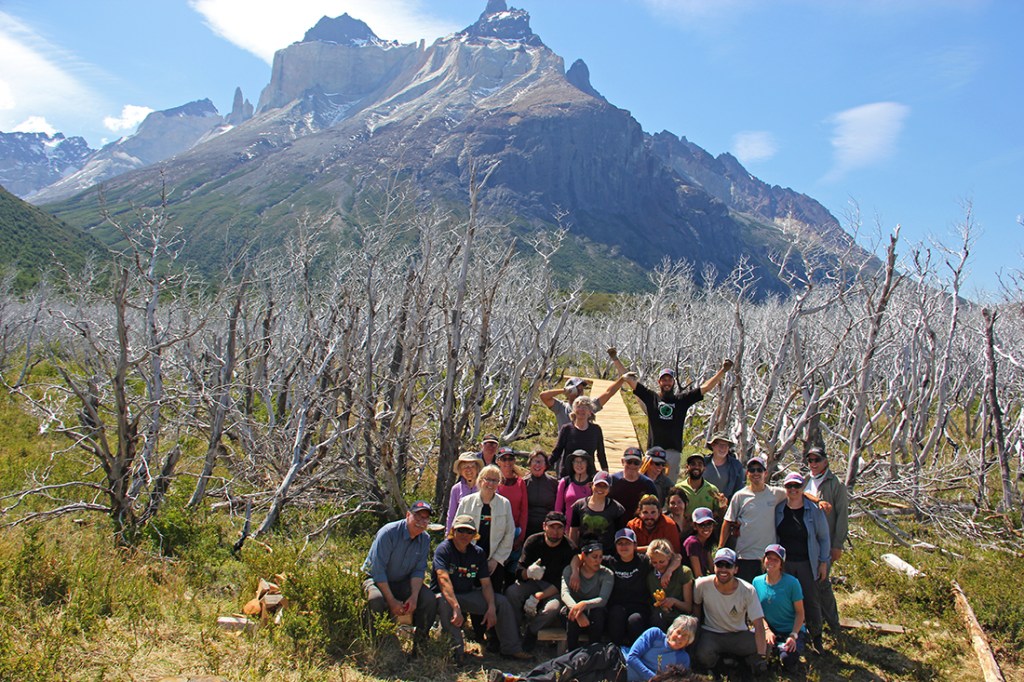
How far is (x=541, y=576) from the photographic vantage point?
502 cm

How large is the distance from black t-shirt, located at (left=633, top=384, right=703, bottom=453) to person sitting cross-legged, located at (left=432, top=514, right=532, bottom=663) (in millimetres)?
2358

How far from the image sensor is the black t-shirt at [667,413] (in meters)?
6.45

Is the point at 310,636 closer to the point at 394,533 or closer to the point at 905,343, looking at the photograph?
the point at 394,533

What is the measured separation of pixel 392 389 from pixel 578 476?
3911mm

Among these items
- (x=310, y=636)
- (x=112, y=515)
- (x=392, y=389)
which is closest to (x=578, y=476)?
(x=310, y=636)

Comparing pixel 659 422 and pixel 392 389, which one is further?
pixel 392 389

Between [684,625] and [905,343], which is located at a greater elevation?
[905,343]

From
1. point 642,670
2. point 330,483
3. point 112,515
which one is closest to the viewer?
point 642,670

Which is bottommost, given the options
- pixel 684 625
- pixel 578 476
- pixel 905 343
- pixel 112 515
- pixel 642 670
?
pixel 112 515

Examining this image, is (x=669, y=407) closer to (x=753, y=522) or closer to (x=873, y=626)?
(x=753, y=522)

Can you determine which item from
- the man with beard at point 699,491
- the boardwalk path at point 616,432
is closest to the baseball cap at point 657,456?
the man with beard at point 699,491

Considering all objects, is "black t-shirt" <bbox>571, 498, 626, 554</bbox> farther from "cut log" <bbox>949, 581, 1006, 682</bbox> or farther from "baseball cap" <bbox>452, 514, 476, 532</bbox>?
"cut log" <bbox>949, 581, 1006, 682</bbox>

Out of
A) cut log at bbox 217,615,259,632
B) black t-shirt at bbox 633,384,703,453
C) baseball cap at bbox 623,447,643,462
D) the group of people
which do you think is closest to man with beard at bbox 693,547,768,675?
the group of people

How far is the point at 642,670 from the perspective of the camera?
4.39m
